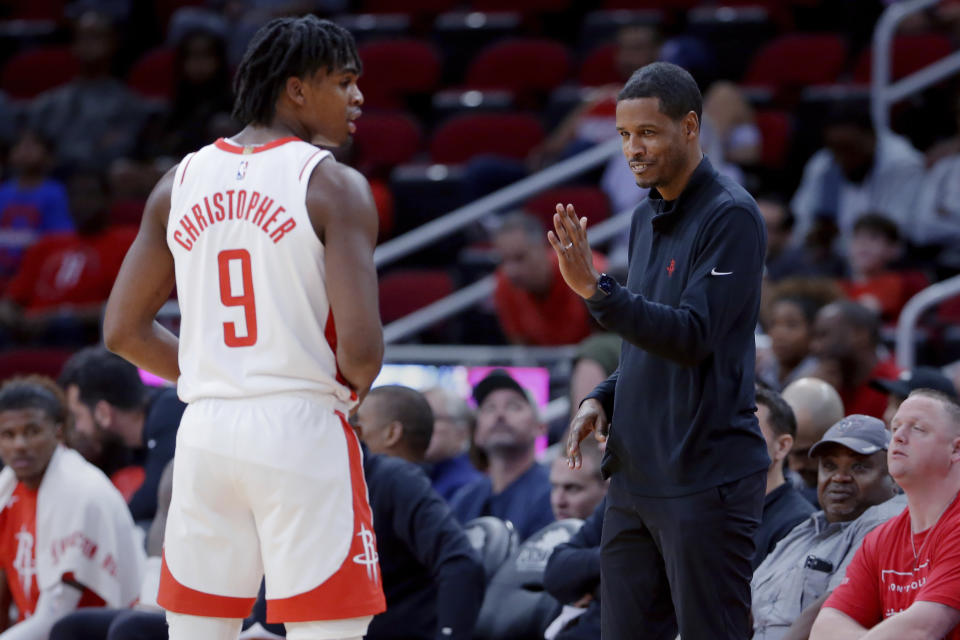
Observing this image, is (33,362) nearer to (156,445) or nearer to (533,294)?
(533,294)

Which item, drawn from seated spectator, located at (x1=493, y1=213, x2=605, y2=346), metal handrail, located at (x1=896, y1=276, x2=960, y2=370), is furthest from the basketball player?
seated spectator, located at (x1=493, y1=213, x2=605, y2=346)

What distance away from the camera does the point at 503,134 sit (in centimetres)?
1021

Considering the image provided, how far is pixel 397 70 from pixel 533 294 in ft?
12.1

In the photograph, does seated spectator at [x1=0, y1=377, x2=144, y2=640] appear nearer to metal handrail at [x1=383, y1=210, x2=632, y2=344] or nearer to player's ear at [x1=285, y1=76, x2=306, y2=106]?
player's ear at [x1=285, y1=76, x2=306, y2=106]

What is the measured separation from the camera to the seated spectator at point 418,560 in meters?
4.51

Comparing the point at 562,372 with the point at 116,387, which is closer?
the point at 116,387

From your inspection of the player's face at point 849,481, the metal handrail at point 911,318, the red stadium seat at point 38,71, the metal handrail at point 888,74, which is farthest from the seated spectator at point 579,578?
the red stadium seat at point 38,71

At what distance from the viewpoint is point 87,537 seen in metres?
5.33

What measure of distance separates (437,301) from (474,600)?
4.40m

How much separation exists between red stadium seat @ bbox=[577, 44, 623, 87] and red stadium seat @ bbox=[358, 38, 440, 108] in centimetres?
124

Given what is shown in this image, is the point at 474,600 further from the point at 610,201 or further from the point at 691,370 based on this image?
the point at 610,201

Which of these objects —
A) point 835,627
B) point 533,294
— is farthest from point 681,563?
point 533,294

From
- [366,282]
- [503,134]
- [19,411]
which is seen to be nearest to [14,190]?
[503,134]

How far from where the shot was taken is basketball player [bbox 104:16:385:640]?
3.14m
